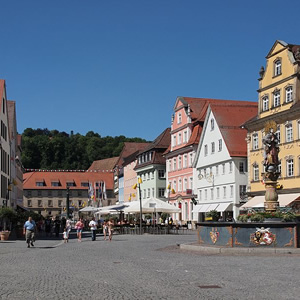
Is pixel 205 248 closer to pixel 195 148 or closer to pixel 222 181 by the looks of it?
pixel 222 181

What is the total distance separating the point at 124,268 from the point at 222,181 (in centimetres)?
4694

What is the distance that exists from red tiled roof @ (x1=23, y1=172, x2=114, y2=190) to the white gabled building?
228ft

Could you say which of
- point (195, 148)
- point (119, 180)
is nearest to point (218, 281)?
point (195, 148)

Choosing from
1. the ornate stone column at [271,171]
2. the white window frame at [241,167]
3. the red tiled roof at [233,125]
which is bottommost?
the ornate stone column at [271,171]

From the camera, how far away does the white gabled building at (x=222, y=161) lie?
6100 centimetres

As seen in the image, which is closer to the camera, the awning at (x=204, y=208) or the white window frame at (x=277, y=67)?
the white window frame at (x=277, y=67)

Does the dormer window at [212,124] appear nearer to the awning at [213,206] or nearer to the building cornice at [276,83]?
the awning at [213,206]

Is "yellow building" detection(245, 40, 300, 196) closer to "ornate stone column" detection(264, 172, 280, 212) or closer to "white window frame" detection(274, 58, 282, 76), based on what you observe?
"white window frame" detection(274, 58, 282, 76)

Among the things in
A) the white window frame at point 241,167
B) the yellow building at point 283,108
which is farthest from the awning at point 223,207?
the yellow building at point 283,108

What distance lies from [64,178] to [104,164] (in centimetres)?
1495

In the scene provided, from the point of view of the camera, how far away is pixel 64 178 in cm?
13812

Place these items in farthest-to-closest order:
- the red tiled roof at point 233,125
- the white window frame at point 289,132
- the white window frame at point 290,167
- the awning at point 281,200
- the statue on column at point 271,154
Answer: the red tiled roof at point 233,125 → the white window frame at point 289,132 → the white window frame at point 290,167 → the awning at point 281,200 → the statue on column at point 271,154

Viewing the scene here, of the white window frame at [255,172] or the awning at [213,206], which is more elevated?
the white window frame at [255,172]

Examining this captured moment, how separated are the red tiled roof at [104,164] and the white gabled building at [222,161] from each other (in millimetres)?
77188
